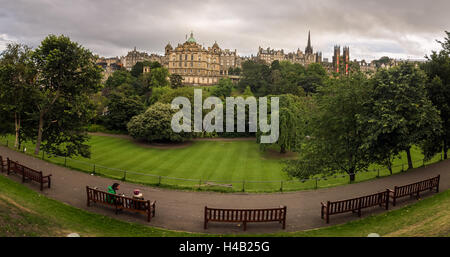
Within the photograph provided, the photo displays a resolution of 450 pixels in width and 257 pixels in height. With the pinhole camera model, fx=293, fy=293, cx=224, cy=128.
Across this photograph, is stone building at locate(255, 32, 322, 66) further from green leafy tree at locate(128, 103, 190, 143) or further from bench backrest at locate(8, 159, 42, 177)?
bench backrest at locate(8, 159, 42, 177)

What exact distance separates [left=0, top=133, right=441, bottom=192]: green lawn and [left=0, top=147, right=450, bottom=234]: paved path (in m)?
7.65

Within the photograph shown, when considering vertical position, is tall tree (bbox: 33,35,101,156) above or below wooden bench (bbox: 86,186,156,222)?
above

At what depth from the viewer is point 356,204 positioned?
12133 millimetres

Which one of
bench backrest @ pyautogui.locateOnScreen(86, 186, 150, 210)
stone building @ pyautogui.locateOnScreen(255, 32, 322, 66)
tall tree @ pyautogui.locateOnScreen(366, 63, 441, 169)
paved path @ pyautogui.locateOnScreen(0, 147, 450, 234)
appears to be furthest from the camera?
stone building @ pyautogui.locateOnScreen(255, 32, 322, 66)

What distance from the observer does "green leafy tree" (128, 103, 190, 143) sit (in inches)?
1778

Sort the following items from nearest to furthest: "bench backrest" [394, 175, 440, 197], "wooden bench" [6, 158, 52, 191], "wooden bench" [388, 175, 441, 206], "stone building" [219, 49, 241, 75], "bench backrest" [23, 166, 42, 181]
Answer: "wooden bench" [388, 175, 441, 206] → "bench backrest" [394, 175, 440, 197] → "wooden bench" [6, 158, 52, 191] → "bench backrest" [23, 166, 42, 181] → "stone building" [219, 49, 241, 75]

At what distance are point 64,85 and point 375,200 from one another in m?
24.0

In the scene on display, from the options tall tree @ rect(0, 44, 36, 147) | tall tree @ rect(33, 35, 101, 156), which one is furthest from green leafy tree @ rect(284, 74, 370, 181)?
tall tree @ rect(0, 44, 36, 147)

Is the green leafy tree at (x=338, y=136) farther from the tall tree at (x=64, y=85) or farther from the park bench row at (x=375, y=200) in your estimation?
the tall tree at (x=64, y=85)

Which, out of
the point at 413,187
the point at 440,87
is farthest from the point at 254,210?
the point at 440,87

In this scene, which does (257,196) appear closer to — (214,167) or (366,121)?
(366,121)

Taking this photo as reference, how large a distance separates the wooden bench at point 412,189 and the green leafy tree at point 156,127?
35.1 meters

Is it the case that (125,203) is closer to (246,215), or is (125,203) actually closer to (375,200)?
(246,215)

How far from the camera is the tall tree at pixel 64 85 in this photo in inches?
935
